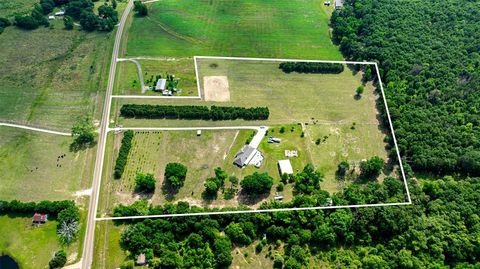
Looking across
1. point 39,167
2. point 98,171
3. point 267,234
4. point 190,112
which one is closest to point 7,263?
point 39,167

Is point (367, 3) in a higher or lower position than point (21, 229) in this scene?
higher

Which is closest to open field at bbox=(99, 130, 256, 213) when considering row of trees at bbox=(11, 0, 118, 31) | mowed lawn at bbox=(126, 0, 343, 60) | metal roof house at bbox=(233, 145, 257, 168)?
metal roof house at bbox=(233, 145, 257, 168)

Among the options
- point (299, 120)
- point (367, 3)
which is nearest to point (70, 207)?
point (299, 120)

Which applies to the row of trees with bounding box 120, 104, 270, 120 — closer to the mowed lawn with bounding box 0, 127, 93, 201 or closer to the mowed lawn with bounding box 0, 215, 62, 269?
the mowed lawn with bounding box 0, 127, 93, 201

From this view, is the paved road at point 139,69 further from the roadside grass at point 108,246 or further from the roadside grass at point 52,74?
the roadside grass at point 108,246

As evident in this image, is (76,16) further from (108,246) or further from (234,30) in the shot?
(108,246)

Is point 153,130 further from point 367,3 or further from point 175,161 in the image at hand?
point 367,3

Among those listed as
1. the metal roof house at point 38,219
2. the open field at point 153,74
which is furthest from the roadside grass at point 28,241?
the open field at point 153,74
